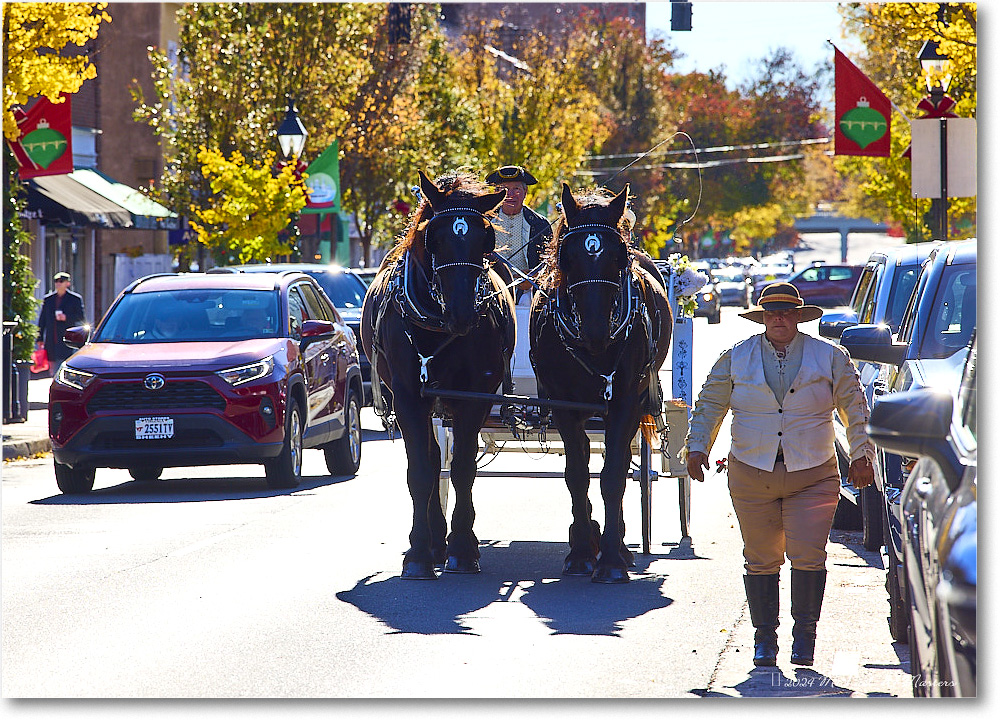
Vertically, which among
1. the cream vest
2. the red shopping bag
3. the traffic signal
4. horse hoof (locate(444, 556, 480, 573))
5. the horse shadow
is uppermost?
the traffic signal

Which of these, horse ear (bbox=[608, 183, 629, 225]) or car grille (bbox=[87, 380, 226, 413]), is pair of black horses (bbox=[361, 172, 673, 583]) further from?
car grille (bbox=[87, 380, 226, 413])

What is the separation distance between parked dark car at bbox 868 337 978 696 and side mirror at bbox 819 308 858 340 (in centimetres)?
537

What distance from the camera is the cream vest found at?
7398mm

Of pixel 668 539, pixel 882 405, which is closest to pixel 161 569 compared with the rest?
pixel 668 539

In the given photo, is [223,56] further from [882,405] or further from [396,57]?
[882,405]

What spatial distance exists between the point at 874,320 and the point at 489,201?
11.1 feet

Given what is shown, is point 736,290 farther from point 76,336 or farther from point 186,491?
point 76,336

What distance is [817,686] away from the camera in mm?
7039

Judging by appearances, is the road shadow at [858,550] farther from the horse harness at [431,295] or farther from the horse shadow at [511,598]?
the horse harness at [431,295]

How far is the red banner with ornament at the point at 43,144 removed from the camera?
21.9m

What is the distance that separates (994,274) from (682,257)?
5.08m

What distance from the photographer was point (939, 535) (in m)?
5.13

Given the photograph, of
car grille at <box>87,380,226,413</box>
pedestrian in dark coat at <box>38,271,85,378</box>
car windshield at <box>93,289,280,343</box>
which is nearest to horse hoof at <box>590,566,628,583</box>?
car grille at <box>87,380,226,413</box>

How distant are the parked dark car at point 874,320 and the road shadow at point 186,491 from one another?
5.00 meters
